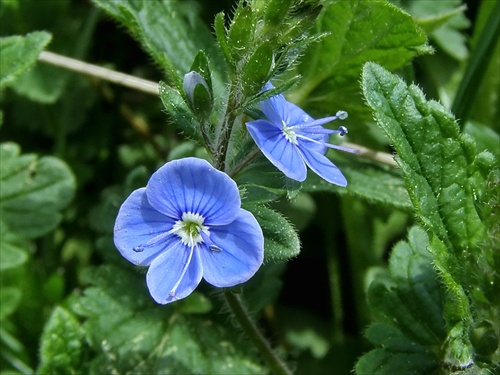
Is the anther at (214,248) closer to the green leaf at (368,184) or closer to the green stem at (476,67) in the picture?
the green leaf at (368,184)

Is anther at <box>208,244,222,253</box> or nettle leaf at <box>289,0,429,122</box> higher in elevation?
nettle leaf at <box>289,0,429,122</box>

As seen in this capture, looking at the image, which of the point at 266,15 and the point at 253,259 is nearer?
the point at 253,259

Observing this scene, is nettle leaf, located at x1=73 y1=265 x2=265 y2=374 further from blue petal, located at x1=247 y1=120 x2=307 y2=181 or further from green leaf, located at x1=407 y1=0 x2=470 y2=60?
green leaf, located at x1=407 y1=0 x2=470 y2=60

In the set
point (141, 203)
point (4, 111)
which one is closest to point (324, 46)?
point (141, 203)

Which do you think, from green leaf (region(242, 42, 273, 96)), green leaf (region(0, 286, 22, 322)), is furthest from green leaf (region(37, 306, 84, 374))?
green leaf (region(242, 42, 273, 96))

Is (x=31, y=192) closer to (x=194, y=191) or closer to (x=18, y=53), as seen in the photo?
(x=18, y=53)

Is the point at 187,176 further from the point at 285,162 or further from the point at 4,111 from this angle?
the point at 4,111

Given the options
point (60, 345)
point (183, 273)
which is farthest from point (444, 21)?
point (60, 345)
